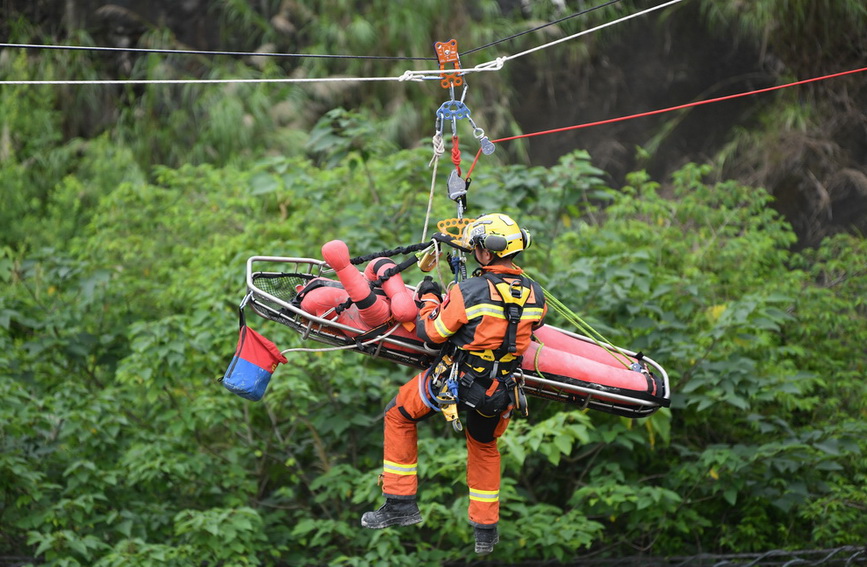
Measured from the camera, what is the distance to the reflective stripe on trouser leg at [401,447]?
4.66 meters

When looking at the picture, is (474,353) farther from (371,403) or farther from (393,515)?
(371,403)

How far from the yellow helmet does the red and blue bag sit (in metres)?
1.07

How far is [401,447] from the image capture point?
15.4ft

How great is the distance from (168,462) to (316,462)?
49.1 inches

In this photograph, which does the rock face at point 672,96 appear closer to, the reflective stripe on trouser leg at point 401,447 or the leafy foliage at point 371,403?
the leafy foliage at point 371,403

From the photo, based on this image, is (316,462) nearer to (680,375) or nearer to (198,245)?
(198,245)

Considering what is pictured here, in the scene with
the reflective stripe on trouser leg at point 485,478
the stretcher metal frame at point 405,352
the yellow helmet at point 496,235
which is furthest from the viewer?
the reflective stripe on trouser leg at point 485,478

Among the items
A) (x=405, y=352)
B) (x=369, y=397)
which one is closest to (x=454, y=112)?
(x=405, y=352)

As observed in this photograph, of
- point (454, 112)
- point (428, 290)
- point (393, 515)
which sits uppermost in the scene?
point (454, 112)

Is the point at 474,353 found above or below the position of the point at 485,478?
above

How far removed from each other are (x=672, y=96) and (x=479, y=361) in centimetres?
1032

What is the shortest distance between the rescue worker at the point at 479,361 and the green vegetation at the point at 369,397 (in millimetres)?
1592

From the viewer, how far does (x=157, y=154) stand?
12.2 m

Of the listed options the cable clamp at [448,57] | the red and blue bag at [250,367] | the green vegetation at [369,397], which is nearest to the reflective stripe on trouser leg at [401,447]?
the red and blue bag at [250,367]
